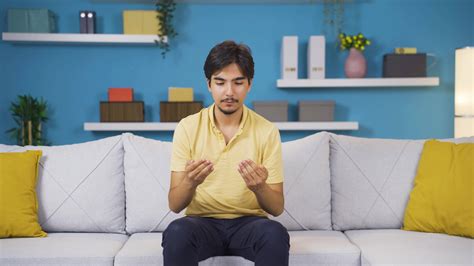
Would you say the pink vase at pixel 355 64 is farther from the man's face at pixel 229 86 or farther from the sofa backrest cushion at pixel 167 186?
the man's face at pixel 229 86

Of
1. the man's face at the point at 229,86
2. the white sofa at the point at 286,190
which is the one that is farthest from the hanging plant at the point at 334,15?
the man's face at the point at 229,86

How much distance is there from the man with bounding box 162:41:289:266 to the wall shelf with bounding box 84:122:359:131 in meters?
1.79

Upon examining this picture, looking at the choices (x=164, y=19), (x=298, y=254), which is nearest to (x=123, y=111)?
(x=164, y=19)

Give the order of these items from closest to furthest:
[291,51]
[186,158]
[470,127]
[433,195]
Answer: [186,158]
[433,195]
[470,127]
[291,51]

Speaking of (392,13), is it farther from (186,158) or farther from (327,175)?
(186,158)

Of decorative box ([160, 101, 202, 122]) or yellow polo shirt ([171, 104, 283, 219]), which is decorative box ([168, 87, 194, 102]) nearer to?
decorative box ([160, 101, 202, 122])

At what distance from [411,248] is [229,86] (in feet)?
2.97

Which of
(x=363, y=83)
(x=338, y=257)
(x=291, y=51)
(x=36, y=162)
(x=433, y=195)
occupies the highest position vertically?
(x=291, y=51)

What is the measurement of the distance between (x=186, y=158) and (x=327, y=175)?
741 mm

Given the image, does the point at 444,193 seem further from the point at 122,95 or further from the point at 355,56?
the point at 122,95

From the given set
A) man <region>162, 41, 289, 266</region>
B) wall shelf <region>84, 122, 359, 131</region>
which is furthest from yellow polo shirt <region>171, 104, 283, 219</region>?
wall shelf <region>84, 122, 359, 131</region>

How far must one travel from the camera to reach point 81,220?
7.38ft

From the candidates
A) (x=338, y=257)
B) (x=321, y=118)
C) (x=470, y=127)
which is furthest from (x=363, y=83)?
(x=338, y=257)

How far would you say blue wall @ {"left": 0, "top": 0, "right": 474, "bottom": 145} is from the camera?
395 centimetres
